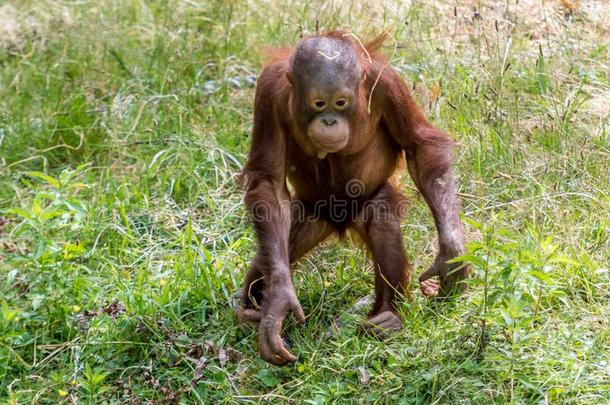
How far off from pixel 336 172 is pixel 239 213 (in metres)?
0.81

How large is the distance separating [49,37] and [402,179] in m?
2.58

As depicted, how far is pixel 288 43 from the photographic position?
576 cm

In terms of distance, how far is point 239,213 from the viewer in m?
4.90

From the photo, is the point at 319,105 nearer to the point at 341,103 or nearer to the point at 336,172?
the point at 341,103

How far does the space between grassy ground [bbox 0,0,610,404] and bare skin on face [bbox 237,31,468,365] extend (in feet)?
0.51

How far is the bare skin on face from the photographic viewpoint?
3812mm

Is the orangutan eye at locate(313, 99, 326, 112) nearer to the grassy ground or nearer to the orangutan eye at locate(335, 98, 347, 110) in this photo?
the orangutan eye at locate(335, 98, 347, 110)

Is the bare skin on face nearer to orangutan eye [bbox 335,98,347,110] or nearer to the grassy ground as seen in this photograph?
orangutan eye [bbox 335,98,347,110]

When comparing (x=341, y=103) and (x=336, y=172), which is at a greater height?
(x=341, y=103)

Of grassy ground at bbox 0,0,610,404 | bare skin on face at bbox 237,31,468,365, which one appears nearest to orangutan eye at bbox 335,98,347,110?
bare skin on face at bbox 237,31,468,365

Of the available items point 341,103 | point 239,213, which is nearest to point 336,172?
point 341,103

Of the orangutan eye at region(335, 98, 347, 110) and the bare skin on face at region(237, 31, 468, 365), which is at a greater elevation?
the orangutan eye at region(335, 98, 347, 110)

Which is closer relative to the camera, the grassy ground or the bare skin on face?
the grassy ground

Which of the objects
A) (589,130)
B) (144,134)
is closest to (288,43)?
(144,134)
